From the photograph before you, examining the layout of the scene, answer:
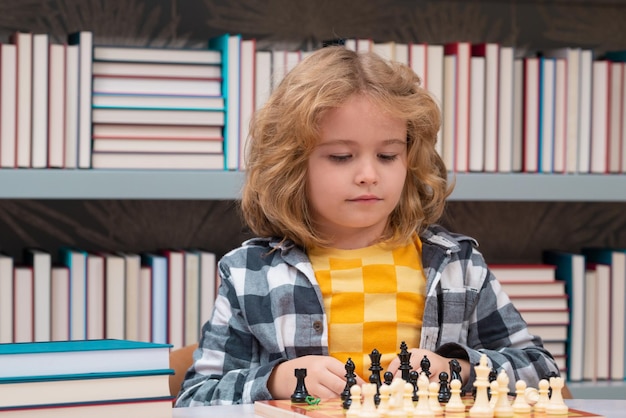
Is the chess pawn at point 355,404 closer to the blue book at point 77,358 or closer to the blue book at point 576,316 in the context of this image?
the blue book at point 77,358

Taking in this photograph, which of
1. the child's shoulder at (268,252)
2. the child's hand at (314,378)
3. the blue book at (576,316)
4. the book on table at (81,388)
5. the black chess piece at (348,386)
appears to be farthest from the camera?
the blue book at (576,316)

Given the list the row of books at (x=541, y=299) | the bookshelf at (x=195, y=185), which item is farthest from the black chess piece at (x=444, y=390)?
the row of books at (x=541, y=299)

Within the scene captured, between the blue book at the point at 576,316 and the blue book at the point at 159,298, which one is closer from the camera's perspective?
the blue book at the point at 159,298

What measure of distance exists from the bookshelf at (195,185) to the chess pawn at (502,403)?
0.94 meters

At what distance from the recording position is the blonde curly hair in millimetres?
1437

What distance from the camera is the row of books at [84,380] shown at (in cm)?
94

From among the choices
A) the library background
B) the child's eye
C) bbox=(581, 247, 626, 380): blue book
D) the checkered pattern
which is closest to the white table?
the checkered pattern

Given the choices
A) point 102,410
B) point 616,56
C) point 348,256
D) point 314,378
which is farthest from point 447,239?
point 616,56

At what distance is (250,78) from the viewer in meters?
2.12

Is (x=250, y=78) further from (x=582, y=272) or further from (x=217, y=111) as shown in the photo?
(x=582, y=272)

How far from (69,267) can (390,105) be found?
949 mm

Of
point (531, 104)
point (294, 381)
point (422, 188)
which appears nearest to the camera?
point (294, 381)

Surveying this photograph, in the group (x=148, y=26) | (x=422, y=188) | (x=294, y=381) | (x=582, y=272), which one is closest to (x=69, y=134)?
(x=148, y=26)

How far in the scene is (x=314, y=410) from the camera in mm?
1026
